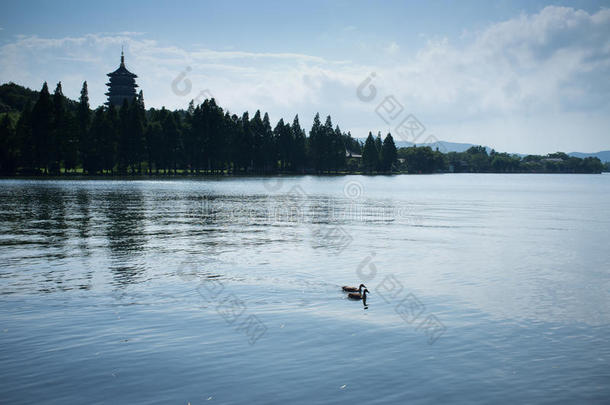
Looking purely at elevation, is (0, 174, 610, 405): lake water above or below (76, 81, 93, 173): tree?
below

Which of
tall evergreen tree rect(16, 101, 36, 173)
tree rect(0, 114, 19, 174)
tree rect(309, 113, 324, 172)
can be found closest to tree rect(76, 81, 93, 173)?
tall evergreen tree rect(16, 101, 36, 173)

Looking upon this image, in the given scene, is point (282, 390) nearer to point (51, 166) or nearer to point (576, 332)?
point (576, 332)

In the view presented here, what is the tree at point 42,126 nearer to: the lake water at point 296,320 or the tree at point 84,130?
the tree at point 84,130

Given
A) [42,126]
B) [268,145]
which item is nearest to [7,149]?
[42,126]

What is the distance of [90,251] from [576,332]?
22.9 meters

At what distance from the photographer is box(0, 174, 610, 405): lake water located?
35.7ft

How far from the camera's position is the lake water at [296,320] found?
10867mm

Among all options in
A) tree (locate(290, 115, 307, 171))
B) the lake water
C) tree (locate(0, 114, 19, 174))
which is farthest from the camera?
tree (locate(290, 115, 307, 171))

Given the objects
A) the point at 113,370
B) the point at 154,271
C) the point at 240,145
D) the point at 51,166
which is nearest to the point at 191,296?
the point at 154,271

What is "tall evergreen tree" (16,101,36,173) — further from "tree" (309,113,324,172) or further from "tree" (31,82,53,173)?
"tree" (309,113,324,172)

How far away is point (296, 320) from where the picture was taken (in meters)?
15.4

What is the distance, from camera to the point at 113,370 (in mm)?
11344

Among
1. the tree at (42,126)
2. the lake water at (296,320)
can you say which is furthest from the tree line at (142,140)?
the lake water at (296,320)

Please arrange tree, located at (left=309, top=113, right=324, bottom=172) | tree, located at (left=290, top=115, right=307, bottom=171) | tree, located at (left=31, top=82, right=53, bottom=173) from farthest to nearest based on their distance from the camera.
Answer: tree, located at (left=309, top=113, right=324, bottom=172), tree, located at (left=290, top=115, right=307, bottom=171), tree, located at (left=31, top=82, right=53, bottom=173)
